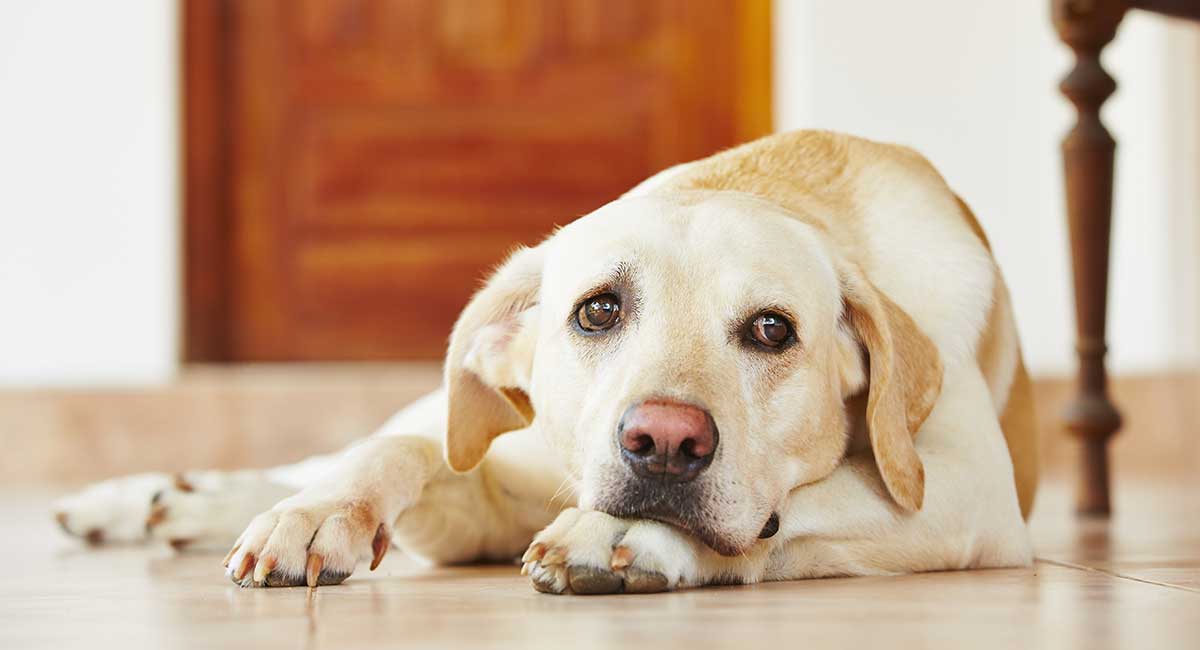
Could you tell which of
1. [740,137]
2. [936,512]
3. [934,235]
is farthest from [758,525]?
[740,137]

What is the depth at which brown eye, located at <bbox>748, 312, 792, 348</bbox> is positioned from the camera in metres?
1.70

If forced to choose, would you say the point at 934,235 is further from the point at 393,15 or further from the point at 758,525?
the point at 393,15

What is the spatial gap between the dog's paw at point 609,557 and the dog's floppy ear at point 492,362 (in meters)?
0.43

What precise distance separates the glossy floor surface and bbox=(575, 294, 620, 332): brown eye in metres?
0.33

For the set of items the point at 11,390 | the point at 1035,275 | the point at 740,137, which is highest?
the point at 740,137

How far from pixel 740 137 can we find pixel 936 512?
160 inches

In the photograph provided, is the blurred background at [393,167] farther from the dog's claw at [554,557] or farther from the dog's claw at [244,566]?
the dog's claw at [554,557]

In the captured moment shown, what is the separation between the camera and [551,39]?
5.71 meters

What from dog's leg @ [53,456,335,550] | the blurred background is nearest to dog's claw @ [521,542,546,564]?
dog's leg @ [53,456,335,550]

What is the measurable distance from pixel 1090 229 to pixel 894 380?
1.45 metres

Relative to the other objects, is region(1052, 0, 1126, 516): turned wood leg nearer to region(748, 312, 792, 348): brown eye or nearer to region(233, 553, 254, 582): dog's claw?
region(748, 312, 792, 348): brown eye

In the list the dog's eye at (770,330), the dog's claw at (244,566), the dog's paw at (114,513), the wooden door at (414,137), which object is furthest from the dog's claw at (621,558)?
the wooden door at (414,137)

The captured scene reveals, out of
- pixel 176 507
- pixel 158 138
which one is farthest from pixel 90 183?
pixel 176 507

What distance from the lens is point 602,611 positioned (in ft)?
4.53
